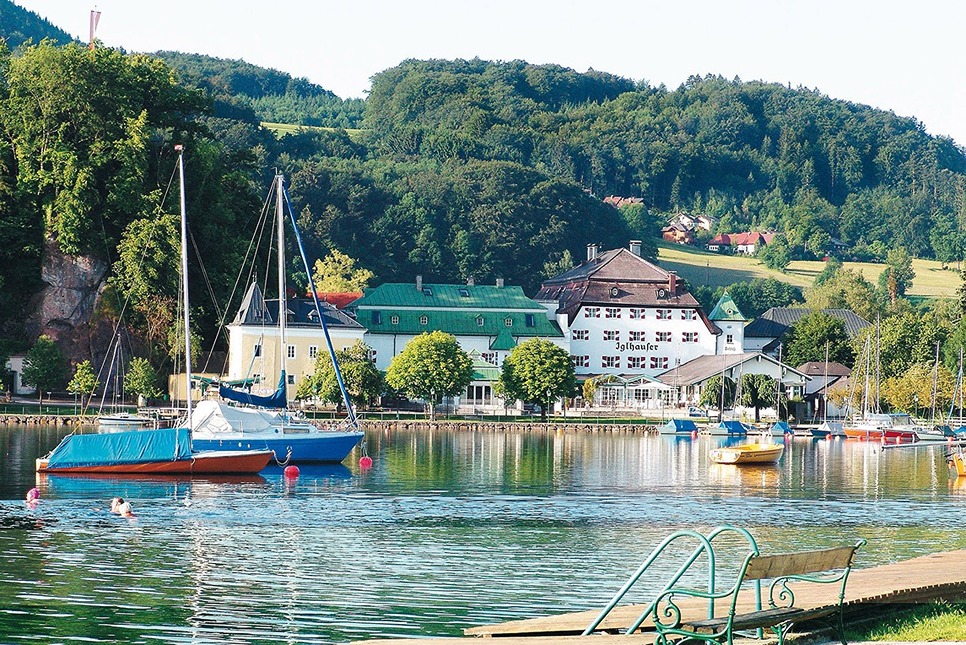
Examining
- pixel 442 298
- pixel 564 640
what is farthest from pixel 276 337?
pixel 564 640

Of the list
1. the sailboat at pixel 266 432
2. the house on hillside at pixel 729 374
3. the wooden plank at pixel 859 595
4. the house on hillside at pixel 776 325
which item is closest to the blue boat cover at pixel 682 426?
the house on hillside at pixel 729 374

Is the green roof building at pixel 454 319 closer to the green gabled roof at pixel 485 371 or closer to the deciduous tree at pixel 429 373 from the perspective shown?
the green gabled roof at pixel 485 371

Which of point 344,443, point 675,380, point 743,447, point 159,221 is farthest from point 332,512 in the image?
point 675,380

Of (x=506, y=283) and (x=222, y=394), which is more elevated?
(x=506, y=283)

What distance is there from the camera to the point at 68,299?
101 m

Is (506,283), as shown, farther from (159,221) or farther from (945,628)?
(945,628)

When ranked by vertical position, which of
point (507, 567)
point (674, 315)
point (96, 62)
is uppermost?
point (96, 62)

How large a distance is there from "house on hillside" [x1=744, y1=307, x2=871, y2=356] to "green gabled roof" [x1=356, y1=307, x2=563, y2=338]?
87.4 feet

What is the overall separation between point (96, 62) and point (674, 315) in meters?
52.8

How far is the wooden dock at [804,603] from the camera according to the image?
17500 mm

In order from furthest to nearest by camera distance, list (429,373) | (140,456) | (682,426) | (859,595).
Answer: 1. (429,373)
2. (682,426)
3. (140,456)
4. (859,595)

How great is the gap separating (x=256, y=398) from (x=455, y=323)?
64897mm

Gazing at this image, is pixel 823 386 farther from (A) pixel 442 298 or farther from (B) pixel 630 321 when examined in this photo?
(A) pixel 442 298

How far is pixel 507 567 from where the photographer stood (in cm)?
3033
